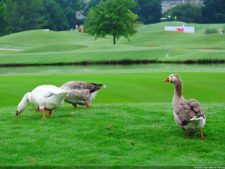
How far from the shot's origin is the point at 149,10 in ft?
499

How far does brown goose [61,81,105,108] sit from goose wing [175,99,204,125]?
4076mm

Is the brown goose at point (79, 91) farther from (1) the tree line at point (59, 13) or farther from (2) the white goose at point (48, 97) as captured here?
(1) the tree line at point (59, 13)

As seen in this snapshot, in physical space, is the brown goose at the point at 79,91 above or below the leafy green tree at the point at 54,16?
above

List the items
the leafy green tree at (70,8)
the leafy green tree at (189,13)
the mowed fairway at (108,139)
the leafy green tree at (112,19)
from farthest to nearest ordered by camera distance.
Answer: the leafy green tree at (70,8)
the leafy green tree at (189,13)
the leafy green tree at (112,19)
the mowed fairway at (108,139)

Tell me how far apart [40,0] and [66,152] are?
119 metres

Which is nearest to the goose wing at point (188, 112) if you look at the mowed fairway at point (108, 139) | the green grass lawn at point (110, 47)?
the mowed fairway at point (108, 139)

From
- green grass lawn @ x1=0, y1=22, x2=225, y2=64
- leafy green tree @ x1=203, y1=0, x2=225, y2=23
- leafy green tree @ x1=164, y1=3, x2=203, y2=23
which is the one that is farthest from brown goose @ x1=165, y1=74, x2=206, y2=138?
leafy green tree @ x1=164, y1=3, x2=203, y2=23

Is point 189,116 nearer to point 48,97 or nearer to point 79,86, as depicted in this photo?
point 48,97

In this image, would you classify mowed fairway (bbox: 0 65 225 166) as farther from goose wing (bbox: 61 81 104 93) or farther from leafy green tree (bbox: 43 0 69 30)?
leafy green tree (bbox: 43 0 69 30)

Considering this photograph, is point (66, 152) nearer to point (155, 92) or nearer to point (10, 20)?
point (155, 92)

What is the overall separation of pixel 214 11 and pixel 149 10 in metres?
21.2

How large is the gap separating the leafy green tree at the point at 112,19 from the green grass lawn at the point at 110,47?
Answer: 2.16 m

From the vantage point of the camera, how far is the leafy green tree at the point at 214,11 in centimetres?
13362

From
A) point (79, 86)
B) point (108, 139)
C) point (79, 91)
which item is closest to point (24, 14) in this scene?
point (79, 86)
